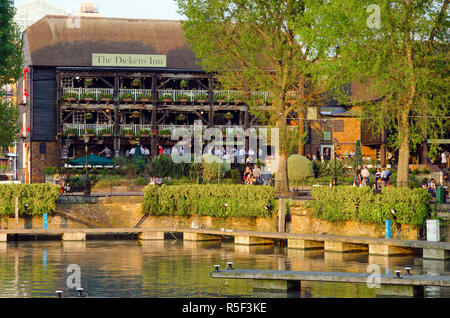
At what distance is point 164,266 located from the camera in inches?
1079

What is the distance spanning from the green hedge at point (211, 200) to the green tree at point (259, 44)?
12.2ft

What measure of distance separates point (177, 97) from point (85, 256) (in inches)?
1062

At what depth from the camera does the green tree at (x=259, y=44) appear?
1490 inches

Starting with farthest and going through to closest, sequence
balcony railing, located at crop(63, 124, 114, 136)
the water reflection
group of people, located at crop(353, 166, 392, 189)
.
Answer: balcony railing, located at crop(63, 124, 114, 136) → group of people, located at crop(353, 166, 392, 189) → the water reflection

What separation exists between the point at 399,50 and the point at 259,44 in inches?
318

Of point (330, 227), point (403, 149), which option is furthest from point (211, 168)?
point (403, 149)

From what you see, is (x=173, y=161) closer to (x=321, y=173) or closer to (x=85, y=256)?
(x=321, y=173)

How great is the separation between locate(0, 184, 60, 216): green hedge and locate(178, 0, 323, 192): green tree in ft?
33.1

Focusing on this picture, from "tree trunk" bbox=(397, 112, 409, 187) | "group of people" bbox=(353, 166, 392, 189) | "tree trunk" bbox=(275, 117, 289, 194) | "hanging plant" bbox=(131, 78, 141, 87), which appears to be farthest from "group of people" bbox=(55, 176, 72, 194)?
"tree trunk" bbox=(397, 112, 409, 187)

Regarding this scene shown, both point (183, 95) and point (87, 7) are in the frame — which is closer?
point (183, 95)

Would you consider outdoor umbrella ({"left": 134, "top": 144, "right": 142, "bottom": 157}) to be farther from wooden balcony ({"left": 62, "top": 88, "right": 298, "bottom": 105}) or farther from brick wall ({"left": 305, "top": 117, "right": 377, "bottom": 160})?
brick wall ({"left": 305, "top": 117, "right": 377, "bottom": 160})

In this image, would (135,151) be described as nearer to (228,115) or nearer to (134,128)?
(134,128)

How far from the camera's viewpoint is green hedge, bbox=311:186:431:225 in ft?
97.9
